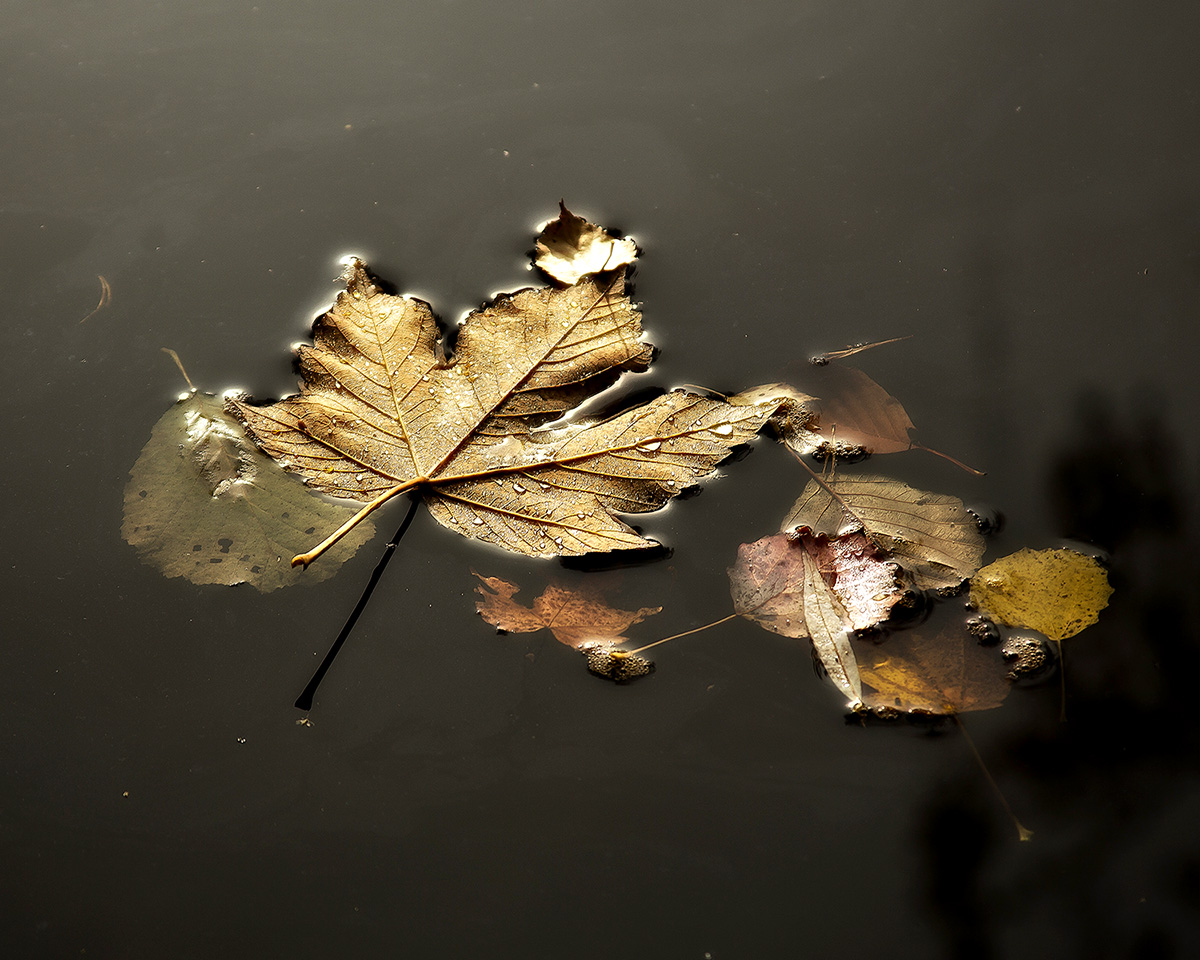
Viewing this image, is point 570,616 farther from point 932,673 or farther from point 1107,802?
point 1107,802

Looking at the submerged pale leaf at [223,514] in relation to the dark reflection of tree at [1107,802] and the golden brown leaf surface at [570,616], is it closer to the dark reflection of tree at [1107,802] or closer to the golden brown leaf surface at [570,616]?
the golden brown leaf surface at [570,616]

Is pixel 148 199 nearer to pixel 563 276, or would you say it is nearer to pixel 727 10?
pixel 563 276

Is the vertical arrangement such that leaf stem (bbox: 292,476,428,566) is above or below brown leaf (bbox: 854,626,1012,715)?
above

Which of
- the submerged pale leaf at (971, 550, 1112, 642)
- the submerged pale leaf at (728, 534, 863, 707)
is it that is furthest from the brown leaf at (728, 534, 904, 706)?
the submerged pale leaf at (971, 550, 1112, 642)

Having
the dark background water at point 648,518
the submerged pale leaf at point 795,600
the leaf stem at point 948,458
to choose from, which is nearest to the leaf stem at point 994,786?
the dark background water at point 648,518

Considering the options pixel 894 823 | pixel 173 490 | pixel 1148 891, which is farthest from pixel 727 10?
pixel 1148 891

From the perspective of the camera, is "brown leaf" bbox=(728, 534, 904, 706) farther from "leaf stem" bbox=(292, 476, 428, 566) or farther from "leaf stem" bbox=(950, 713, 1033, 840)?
"leaf stem" bbox=(292, 476, 428, 566)
